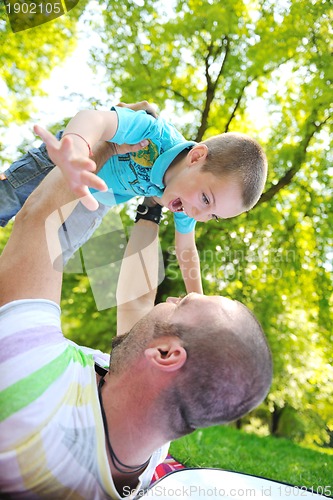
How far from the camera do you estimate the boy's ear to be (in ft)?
5.61

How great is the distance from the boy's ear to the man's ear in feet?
3.14

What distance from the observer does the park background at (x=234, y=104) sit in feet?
18.3

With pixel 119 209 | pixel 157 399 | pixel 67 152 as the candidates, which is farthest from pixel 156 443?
pixel 119 209

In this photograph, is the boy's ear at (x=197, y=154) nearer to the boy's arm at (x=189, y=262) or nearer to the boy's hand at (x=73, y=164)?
the boy's arm at (x=189, y=262)

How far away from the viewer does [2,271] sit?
1.05 m

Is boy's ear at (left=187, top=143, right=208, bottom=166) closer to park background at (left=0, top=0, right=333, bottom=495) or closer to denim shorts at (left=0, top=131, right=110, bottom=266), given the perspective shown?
denim shorts at (left=0, top=131, right=110, bottom=266)

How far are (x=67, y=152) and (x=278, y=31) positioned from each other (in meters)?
5.59

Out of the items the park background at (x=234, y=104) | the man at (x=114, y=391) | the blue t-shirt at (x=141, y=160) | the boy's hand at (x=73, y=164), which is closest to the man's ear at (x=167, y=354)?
the man at (x=114, y=391)

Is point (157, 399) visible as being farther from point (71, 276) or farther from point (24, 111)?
point (71, 276)

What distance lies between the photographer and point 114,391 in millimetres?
901

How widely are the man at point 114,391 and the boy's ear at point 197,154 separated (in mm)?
868

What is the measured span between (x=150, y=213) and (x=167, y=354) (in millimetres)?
1209

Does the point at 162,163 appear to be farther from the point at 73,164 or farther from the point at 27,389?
the point at 27,389

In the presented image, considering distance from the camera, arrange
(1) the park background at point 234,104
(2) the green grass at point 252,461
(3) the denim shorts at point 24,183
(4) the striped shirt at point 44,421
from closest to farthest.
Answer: (4) the striped shirt at point 44,421 < (3) the denim shorts at point 24,183 < (2) the green grass at point 252,461 < (1) the park background at point 234,104
